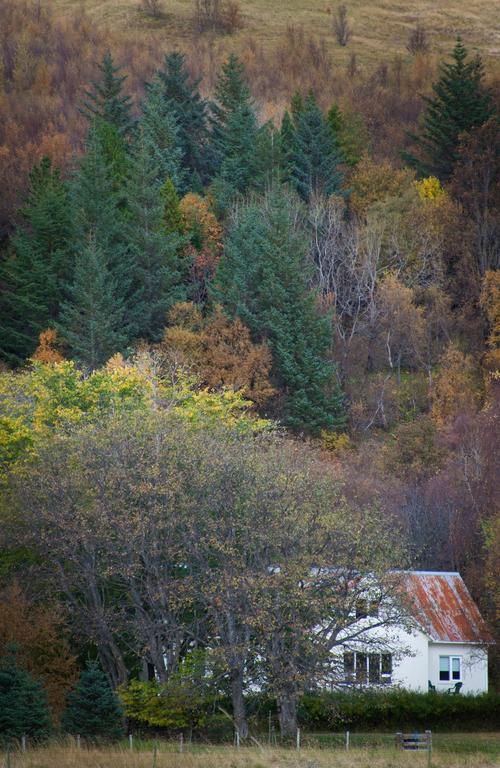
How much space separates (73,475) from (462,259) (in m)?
48.3

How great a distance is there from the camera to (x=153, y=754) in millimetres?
30312

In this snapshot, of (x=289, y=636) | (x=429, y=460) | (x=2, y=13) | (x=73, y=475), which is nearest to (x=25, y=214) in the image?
(x=429, y=460)

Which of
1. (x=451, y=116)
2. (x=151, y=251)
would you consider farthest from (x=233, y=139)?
(x=151, y=251)

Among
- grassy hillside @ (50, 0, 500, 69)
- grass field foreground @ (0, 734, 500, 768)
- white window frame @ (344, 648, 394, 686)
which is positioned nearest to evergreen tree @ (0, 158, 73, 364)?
white window frame @ (344, 648, 394, 686)

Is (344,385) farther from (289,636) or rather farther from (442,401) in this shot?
(289,636)

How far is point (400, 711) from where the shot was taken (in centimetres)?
4191

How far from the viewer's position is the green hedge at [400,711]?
131 feet

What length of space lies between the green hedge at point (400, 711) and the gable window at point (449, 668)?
3098 millimetres

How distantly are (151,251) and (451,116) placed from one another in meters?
27.4

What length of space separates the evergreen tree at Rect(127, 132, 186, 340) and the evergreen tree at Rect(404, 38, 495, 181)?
20575mm

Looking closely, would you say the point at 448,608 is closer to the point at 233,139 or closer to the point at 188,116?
the point at 233,139

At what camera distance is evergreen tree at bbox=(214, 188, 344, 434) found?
7188 cm

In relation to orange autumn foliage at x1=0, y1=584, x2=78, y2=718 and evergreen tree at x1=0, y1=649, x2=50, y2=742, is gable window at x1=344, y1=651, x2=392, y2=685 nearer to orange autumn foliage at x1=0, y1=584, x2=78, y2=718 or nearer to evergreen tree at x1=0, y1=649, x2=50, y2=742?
orange autumn foliage at x1=0, y1=584, x2=78, y2=718

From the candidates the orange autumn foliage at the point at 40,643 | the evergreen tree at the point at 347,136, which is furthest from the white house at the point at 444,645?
the evergreen tree at the point at 347,136
